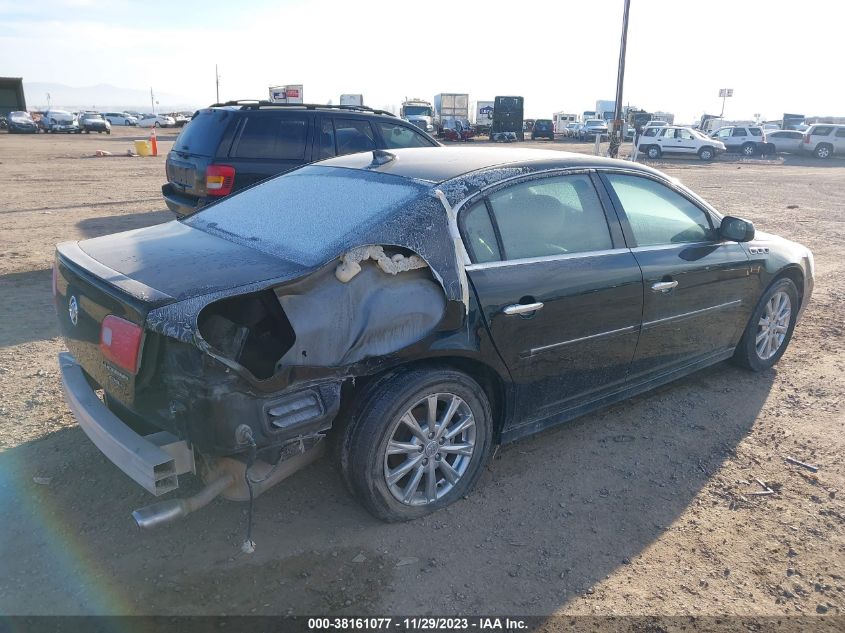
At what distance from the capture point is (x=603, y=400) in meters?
3.88

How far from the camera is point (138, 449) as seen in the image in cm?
261

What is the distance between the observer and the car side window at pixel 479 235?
127 inches

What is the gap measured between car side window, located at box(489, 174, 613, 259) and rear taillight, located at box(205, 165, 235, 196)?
473 centimetres

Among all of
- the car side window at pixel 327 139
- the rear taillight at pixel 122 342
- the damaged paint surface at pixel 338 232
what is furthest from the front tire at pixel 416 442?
the car side window at pixel 327 139

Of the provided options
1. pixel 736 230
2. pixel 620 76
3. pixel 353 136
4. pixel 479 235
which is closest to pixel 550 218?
pixel 479 235

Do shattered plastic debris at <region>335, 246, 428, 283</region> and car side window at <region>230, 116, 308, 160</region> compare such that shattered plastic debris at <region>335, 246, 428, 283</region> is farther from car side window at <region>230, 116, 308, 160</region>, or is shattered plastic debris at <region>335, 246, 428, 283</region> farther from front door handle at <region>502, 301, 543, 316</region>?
car side window at <region>230, 116, 308, 160</region>

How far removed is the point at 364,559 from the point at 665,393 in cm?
271

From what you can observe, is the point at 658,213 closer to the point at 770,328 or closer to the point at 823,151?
the point at 770,328

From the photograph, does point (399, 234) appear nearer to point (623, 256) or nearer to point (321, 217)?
point (321, 217)

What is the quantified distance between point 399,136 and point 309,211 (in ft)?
18.5

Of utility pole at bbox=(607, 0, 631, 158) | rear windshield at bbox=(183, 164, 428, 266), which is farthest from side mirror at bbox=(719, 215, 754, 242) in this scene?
utility pole at bbox=(607, 0, 631, 158)

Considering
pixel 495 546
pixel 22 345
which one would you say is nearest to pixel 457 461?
pixel 495 546

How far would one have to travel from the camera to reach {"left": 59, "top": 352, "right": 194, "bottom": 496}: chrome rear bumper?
101 inches

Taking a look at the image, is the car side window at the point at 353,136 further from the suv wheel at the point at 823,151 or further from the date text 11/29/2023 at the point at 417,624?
the suv wheel at the point at 823,151
